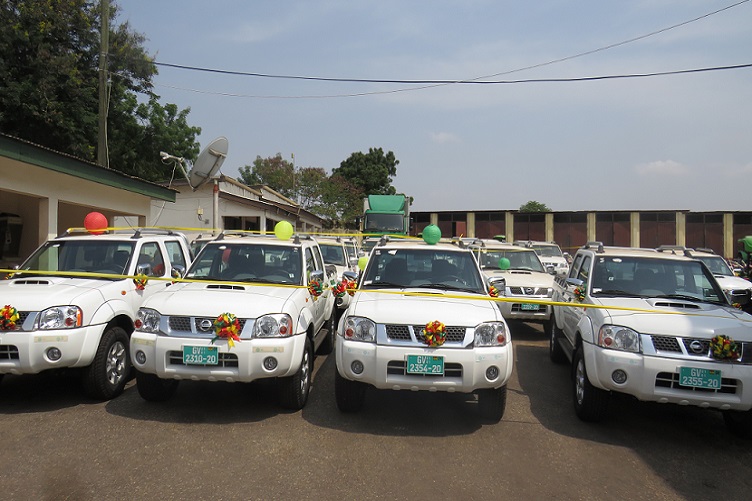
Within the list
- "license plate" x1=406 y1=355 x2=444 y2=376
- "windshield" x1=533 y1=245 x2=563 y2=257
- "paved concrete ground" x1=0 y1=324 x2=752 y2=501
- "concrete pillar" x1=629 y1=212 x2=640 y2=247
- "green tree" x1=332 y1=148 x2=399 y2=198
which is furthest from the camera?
"green tree" x1=332 y1=148 x2=399 y2=198

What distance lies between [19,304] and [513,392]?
216 inches

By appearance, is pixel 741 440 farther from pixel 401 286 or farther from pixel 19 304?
pixel 19 304

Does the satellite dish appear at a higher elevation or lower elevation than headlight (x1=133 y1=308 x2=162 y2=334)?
higher

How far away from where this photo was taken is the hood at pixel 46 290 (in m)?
5.59

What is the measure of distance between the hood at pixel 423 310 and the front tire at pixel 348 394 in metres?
0.70

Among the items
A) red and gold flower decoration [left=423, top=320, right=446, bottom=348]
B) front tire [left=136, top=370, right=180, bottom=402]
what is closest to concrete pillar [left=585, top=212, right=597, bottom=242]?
red and gold flower decoration [left=423, top=320, right=446, bottom=348]

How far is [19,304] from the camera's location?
18.2 feet

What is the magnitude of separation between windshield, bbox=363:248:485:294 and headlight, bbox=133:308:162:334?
2.29 metres

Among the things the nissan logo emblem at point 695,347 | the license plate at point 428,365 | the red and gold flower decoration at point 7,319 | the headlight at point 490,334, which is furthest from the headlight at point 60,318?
the nissan logo emblem at point 695,347

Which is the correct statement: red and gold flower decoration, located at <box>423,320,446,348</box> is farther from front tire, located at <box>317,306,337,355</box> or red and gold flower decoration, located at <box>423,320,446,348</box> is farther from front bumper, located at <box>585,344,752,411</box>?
front tire, located at <box>317,306,337,355</box>

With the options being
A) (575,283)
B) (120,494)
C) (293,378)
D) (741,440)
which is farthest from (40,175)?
(741,440)

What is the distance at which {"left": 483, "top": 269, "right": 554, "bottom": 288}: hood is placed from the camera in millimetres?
10695

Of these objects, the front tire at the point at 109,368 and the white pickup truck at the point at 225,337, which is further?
the front tire at the point at 109,368

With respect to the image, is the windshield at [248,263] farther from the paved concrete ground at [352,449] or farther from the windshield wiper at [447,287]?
the windshield wiper at [447,287]
